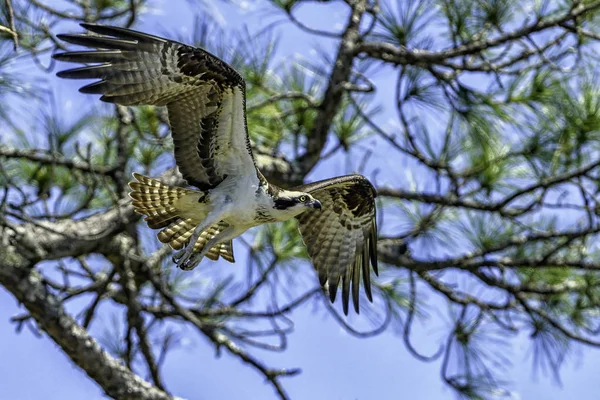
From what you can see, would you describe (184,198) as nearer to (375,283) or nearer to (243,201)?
(243,201)

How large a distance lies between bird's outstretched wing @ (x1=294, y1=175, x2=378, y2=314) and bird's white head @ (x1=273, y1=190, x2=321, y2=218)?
2.06 ft

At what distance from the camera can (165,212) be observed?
18.0 ft

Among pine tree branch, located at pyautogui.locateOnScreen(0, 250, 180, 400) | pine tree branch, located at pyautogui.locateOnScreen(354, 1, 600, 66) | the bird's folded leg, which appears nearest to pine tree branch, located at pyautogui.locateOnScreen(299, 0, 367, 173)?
pine tree branch, located at pyautogui.locateOnScreen(354, 1, 600, 66)

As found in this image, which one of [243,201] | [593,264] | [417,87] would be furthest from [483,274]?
[243,201]

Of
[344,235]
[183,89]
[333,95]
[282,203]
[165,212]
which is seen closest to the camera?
[183,89]

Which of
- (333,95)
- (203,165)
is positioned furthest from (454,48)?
(203,165)

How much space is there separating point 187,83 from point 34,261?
3.81ft

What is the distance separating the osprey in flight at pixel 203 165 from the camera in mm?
4656

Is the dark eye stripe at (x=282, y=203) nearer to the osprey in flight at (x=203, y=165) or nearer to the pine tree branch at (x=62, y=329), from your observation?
the osprey in flight at (x=203, y=165)

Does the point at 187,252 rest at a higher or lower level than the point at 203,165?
lower

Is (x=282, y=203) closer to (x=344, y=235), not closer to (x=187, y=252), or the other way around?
(x=187, y=252)

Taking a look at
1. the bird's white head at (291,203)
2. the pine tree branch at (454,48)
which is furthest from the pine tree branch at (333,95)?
the bird's white head at (291,203)

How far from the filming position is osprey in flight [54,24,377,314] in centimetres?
466

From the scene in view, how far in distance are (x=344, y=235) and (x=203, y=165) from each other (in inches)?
48.6
